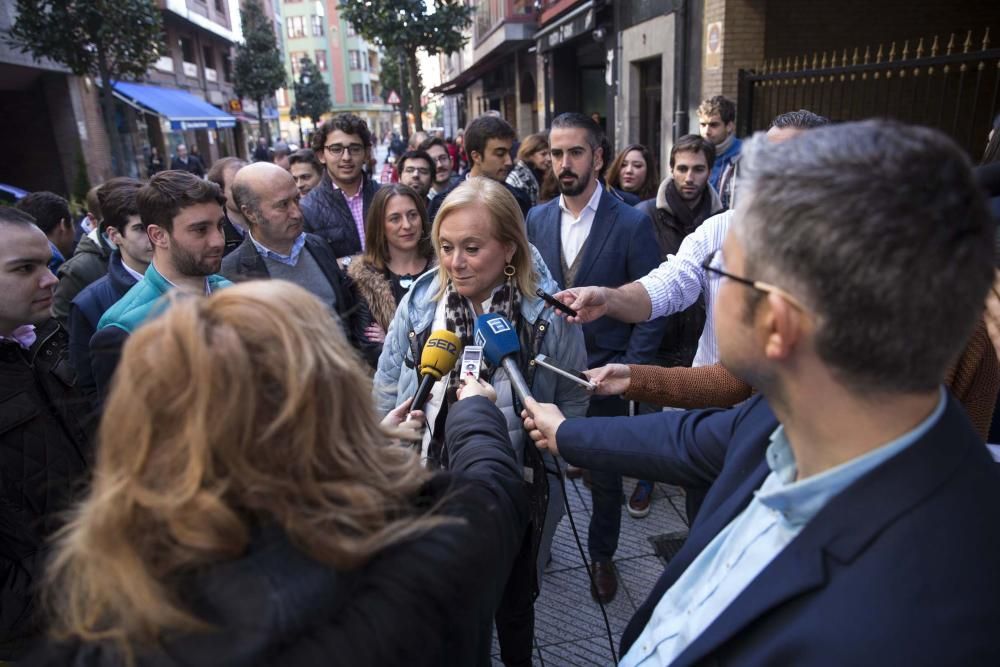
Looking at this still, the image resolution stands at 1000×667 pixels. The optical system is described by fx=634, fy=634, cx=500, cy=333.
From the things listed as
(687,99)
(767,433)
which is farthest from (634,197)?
(687,99)

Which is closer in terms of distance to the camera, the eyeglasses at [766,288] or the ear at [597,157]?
the eyeglasses at [766,288]

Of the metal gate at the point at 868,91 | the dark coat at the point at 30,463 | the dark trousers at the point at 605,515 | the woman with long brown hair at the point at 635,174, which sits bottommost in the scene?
the dark trousers at the point at 605,515

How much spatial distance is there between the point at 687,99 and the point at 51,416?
27.8 feet

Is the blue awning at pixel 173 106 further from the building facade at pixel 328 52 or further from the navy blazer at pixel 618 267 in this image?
the building facade at pixel 328 52

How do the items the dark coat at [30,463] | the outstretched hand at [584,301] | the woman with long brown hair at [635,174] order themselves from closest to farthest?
1. the dark coat at [30,463]
2. the outstretched hand at [584,301]
3. the woman with long brown hair at [635,174]

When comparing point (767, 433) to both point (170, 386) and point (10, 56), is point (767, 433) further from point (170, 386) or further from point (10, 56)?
point (10, 56)

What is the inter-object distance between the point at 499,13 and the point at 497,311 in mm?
19652

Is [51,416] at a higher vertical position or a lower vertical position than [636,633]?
higher

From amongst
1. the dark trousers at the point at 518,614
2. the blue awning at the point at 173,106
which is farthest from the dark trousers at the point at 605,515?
the blue awning at the point at 173,106

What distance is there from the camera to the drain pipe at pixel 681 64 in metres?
8.32

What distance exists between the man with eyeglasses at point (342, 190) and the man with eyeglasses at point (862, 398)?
11.0ft

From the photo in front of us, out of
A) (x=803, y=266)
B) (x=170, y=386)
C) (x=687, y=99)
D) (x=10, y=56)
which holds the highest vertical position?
(x=10, y=56)

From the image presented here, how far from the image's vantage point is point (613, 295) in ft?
7.77

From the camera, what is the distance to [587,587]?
10.3 ft
